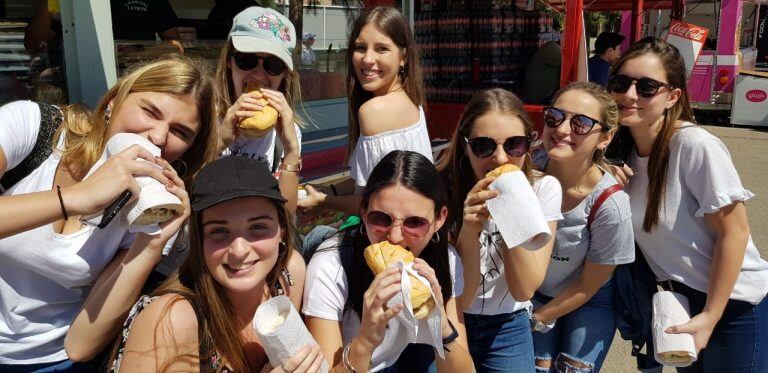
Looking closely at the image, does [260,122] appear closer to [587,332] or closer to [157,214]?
[157,214]

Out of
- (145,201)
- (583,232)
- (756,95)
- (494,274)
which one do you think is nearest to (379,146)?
(494,274)

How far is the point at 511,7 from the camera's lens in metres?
8.81

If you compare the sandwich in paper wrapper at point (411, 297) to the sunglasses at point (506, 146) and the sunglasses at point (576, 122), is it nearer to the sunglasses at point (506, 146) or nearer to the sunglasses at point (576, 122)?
Result: the sunglasses at point (506, 146)

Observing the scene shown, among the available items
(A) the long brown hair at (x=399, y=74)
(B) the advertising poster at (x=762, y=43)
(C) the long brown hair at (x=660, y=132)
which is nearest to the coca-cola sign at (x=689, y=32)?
(C) the long brown hair at (x=660, y=132)

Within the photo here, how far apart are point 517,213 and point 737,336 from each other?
1.48 m

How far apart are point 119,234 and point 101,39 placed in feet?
5.46

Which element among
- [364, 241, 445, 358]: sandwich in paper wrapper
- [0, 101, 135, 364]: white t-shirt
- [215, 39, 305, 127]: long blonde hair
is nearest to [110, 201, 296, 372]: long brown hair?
[0, 101, 135, 364]: white t-shirt

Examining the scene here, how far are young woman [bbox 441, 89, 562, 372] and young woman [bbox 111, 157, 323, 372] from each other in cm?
81

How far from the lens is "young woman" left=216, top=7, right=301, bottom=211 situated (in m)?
2.53

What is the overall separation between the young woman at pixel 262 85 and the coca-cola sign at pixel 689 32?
741 centimetres

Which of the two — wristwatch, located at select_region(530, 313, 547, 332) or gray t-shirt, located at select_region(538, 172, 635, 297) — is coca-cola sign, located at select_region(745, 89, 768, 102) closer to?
→ gray t-shirt, located at select_region(538, 172, 635, 297)

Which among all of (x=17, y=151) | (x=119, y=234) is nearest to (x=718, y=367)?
(x=119, y=234)

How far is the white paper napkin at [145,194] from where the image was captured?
1.73 metres

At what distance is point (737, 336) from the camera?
9.05 ft
